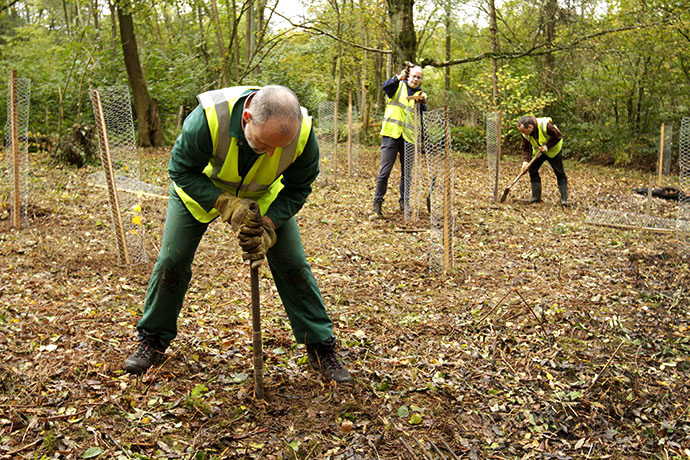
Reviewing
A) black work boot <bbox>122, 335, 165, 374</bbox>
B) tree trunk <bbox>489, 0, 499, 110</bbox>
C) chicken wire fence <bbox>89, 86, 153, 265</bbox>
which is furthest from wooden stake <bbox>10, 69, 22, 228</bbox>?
tree trunk <bbox>489, 0, 499, 110</bbox>

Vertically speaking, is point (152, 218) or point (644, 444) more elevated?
point (152, 218)

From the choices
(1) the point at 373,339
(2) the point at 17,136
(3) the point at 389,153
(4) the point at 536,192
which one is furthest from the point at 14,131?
(4) the point at 536,192

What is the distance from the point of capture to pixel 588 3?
14016 millimetres

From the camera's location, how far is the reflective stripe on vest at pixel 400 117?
681cm

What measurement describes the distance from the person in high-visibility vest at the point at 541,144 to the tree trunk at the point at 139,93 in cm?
796

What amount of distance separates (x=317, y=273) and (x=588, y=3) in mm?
12500

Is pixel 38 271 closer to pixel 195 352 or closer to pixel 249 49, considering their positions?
pixel 195 352

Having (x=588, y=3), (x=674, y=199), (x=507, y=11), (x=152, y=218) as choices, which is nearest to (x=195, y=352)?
(x=152, y=218)

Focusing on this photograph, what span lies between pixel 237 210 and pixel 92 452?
4.20ft

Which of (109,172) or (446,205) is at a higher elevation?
(109,172)

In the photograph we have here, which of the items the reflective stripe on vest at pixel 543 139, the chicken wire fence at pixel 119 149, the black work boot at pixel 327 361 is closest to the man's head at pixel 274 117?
the black work boot at pixel 327 361

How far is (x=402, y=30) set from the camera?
946 cm

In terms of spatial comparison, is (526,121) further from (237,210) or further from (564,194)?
(237,210)

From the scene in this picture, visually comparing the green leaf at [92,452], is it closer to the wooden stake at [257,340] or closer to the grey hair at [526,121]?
the wooden stake at [257,340]
